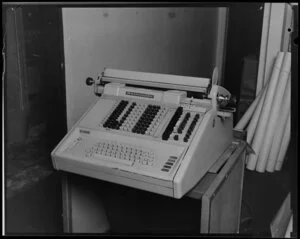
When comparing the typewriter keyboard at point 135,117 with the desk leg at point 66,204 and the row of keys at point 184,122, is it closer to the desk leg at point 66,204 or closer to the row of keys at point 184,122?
the row of keys at point 184,122

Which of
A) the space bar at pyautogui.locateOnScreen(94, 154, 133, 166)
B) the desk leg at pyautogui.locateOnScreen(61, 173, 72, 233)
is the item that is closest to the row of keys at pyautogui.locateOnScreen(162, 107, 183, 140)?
the space bar at pyautogui.locateOnScreen(94, 154, 133, 166)

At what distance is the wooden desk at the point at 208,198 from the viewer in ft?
4.23

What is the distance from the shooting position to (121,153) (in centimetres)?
134

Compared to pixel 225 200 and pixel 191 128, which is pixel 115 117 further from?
pixel 225 200

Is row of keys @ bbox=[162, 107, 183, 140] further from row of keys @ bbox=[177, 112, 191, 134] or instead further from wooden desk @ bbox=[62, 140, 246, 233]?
wooden desk @ bbox=[62, 140, 246, 233]

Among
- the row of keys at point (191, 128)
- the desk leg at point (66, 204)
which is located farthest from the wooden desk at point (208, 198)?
the row of keys at point (191, 128)

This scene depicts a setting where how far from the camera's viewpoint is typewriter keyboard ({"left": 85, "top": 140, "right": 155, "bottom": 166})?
1299 millimetres

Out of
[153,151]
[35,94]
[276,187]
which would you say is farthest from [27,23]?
[276,187]

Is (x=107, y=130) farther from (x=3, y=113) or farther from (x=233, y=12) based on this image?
(x=233, y=12)

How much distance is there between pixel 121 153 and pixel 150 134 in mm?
126

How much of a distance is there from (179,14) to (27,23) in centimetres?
146

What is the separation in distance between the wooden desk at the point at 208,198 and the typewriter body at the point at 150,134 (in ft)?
0.17

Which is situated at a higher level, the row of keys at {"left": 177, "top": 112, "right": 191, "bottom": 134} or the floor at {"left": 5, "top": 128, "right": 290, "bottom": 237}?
the row of keys at {"left": 177, "top": 112, "right": 191, "bottom": 134}

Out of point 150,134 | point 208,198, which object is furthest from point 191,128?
point 208,198
